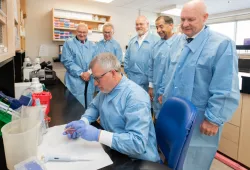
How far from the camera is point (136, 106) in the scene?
923 mm

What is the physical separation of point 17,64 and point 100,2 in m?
2.81

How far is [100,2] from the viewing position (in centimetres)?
459

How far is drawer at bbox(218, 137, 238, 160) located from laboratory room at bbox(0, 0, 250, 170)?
0.04 ft

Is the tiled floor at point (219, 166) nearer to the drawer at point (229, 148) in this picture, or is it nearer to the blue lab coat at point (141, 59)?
the drawer at point (229, 148)

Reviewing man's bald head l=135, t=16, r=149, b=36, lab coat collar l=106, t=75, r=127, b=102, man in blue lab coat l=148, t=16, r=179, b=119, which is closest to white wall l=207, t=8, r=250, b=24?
man's bald head l=135, t=16, r=149, b=36

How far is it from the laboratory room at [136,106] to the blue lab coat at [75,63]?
0.04 ft

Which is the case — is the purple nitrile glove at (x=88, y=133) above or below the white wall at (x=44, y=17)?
below

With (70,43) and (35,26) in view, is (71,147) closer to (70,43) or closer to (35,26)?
(70,43)

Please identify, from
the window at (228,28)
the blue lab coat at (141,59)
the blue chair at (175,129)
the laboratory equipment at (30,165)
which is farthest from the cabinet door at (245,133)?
the window at (228,28)

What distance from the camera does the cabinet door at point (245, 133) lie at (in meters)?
1.89

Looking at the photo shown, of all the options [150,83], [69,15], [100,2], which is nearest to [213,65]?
[150,83]

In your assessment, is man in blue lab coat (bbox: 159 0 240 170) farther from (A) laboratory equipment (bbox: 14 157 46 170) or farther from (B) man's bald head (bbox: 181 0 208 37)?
(A) laboratory equipment (bbox: 14 157 46 170)

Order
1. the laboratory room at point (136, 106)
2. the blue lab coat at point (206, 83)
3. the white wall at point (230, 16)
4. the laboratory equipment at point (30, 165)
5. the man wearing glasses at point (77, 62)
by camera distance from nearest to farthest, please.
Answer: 1. the laboratory equipment at point (30, 165)
2. the laboratory room at point (136, 106)
3. the blue lab coat at point (206, 83)
4. the man wearing glasses at point (77, 62)
5. the white wall at point (230, 16)

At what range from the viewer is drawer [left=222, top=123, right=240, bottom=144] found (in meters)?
2.00
